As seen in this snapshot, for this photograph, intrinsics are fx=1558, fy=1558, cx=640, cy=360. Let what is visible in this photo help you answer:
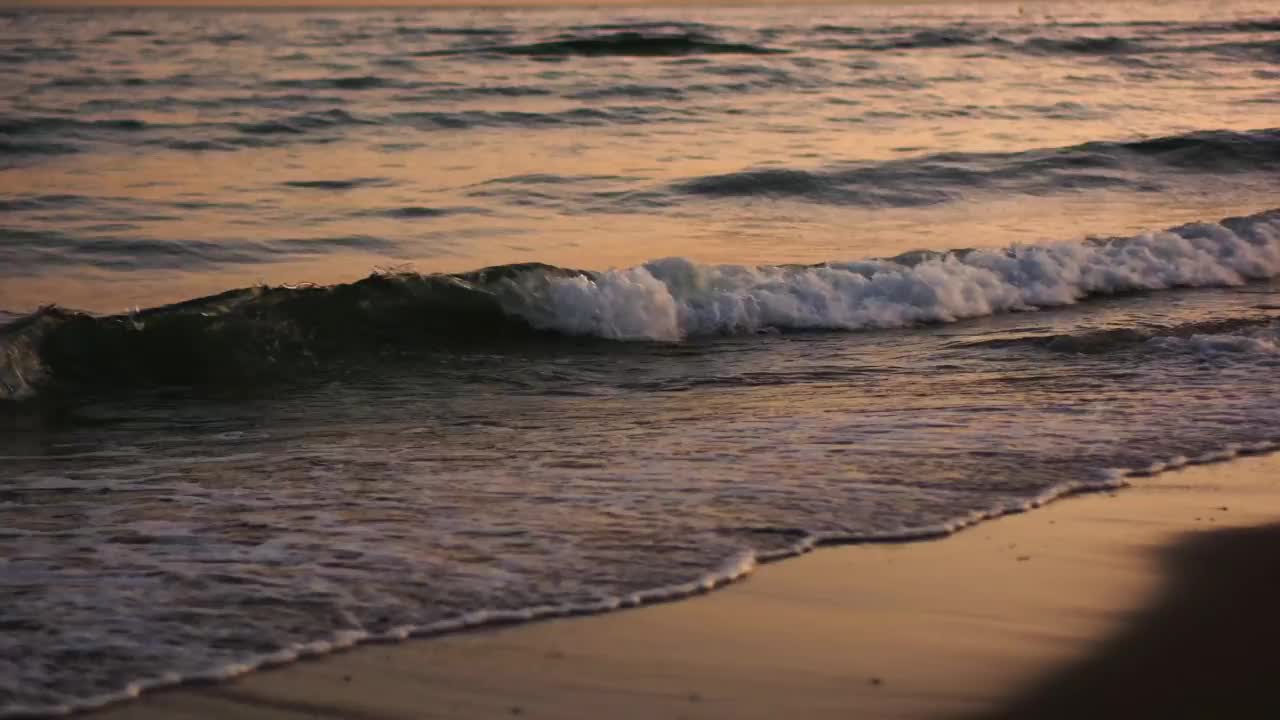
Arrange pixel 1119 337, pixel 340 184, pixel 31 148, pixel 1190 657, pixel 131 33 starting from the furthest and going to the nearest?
pixel 131 33, pixel 31 148, pixel 340 184, pixel 1119 337, pixel 1190 657

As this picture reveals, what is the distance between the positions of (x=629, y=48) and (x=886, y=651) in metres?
35.6

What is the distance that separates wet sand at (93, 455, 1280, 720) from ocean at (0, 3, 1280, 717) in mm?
203

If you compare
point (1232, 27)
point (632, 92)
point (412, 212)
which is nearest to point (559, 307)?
point (412, 212)

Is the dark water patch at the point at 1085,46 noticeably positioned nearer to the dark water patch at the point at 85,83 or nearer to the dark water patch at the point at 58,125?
the dark water patch at the point at 85,83

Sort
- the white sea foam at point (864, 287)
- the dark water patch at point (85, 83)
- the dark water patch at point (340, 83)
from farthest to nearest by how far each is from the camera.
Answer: the dark water patch at point (340, 83) → the dark water patch at point (85, 83) → the white sea foam at point (864, 287)

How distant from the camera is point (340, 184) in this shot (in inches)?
674

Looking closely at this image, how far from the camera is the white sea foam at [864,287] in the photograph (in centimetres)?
1091

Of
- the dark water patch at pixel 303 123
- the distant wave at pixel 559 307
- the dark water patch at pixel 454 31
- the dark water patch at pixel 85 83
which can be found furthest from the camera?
the dark water patch at pixel 454 31

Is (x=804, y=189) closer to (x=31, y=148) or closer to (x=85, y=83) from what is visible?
(x=31, y=148)

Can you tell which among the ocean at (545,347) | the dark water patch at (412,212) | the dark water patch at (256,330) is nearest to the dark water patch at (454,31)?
the ocean at (545,347)

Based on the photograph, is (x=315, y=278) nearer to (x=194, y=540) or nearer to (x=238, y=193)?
(x=238, y=193)

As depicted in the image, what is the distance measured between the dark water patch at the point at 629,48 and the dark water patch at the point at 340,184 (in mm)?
20261

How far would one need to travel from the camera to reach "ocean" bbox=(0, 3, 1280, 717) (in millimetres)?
5328

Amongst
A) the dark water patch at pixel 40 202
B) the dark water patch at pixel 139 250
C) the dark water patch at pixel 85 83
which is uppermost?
the dark water patch at pixel 85 83
